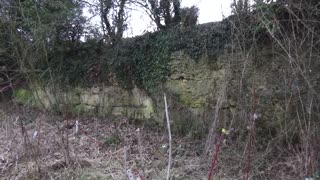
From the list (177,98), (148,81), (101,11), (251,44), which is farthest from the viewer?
(101,11)

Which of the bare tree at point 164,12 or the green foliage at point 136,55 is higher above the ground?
the bare tree at point 164,12

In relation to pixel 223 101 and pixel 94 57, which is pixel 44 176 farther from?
pixel 94 57

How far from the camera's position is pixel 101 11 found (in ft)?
27.1

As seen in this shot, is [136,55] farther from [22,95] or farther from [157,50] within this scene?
[22,95]

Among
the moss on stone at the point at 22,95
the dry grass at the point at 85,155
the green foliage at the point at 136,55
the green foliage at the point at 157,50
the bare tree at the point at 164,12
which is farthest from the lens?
the moss on stone at the point at 22,95

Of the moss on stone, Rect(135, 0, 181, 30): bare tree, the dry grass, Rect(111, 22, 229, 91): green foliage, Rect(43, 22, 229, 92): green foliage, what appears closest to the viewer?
the dry grass

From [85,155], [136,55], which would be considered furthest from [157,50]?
[85,155]

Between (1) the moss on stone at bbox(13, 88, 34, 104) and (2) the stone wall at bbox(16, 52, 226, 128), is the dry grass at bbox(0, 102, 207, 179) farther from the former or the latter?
(1) the moss on stone at bbox(13, 88, 34, 104)

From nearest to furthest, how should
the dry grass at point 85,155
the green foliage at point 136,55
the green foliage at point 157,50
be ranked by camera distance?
the dry grass at point 85,155 < the green foliage at point 157,50 < the green foliage at point 136,55

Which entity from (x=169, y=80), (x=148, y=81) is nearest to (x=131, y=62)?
(x=148, y=81)

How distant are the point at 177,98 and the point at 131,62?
4.56 ft

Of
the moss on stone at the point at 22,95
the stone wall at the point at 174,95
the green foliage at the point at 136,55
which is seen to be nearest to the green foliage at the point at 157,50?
the green foliage at the point at 136,55

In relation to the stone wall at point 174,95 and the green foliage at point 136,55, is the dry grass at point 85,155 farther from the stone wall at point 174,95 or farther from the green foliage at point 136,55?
the green foliage at point 136,55

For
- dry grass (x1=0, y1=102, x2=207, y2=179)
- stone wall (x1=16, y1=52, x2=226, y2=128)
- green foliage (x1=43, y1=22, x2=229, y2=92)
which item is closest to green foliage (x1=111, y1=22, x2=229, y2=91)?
green foliage (x1=43, y1=22, x2=229, y2=92)
